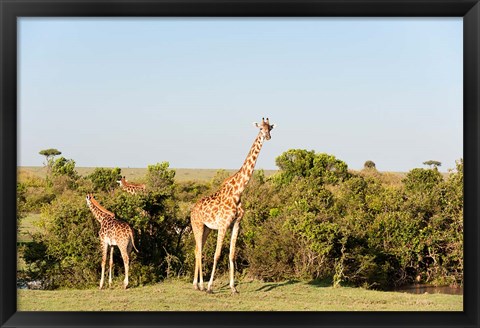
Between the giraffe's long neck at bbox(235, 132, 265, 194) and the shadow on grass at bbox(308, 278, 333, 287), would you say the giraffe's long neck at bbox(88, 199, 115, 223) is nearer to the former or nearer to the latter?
the giraffe's long neck at bbox(235, 132, 265, 194)

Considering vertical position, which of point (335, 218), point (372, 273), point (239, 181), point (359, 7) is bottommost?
point (372, 273)

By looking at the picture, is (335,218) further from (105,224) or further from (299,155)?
(299,155)

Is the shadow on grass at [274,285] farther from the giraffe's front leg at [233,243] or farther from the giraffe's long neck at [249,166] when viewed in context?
the giraffe's long neck at [249,166]

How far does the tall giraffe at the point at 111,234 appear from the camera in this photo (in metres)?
8.87

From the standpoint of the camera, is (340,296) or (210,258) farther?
(210,258)

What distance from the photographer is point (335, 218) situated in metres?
11.4

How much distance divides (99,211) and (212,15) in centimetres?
504

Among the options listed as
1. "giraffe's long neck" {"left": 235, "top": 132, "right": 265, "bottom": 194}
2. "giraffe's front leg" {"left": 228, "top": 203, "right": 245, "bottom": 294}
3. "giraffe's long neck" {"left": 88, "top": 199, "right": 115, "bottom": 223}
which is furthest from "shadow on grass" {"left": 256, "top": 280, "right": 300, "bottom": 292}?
"giraffe's long neck" {"left": 88, "top": 199, "right": 115, "bottom": 223}

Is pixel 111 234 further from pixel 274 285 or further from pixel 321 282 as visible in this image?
pixel 321 282

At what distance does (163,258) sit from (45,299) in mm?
2293

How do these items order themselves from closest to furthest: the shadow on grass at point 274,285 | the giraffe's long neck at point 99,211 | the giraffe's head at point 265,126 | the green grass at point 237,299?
the green grass at point 237,299
the giraffe's head at point 265,126
the shadow on grass at point 274,285
the giraffe's long neck at point 99,211

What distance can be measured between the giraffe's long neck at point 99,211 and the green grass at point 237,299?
0.99m

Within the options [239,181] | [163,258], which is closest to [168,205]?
[163,258]

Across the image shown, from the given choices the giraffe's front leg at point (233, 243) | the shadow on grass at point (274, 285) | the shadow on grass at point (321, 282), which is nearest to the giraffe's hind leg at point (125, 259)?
the giraffe's front leg at point (233, 243)
